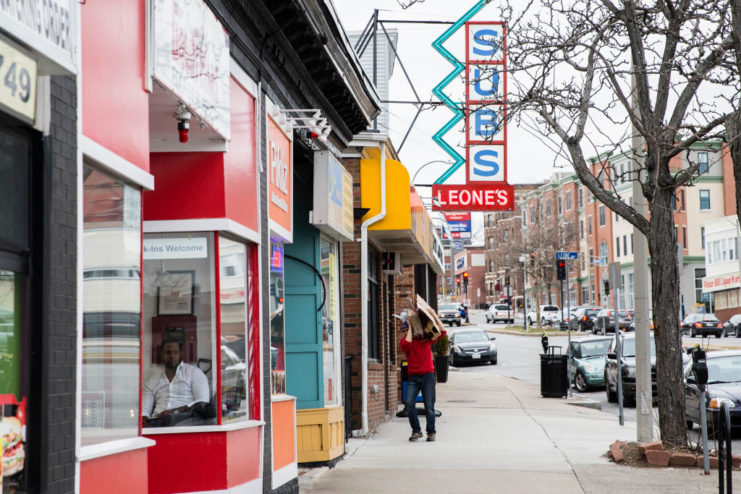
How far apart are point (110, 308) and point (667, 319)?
813 cm

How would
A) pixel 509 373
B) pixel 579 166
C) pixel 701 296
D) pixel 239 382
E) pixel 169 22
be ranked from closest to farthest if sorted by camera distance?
pixel 169 22
pixel 239 382
pixel 579 166
pixel 509 373
pixel 701 296

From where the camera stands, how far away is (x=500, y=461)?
1218 cm

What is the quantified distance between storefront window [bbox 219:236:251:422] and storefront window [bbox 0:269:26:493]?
3421 mm

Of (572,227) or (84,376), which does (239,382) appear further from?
(572,227)

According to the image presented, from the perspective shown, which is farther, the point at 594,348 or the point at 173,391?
the point at 594,348

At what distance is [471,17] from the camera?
793 inches

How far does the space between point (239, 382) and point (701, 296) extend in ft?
242

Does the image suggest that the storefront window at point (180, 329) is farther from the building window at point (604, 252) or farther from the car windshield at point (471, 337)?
the building window at point (604, 252)

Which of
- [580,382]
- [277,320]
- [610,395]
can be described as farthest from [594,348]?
[277,320]

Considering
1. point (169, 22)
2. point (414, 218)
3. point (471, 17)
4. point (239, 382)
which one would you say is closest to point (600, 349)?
point (471, 17)

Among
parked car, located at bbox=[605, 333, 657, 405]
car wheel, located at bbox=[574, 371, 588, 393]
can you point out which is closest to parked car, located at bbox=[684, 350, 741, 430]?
parked car, located at bbox=[605, 333, 657, 405]

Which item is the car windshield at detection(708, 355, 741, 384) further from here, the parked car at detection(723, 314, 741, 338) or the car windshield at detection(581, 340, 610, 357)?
the parked car at detection(723, 314, 741, 338)

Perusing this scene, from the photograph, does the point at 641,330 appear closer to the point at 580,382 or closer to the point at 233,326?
the point at 233,326

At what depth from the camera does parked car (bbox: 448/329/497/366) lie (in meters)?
37.7
